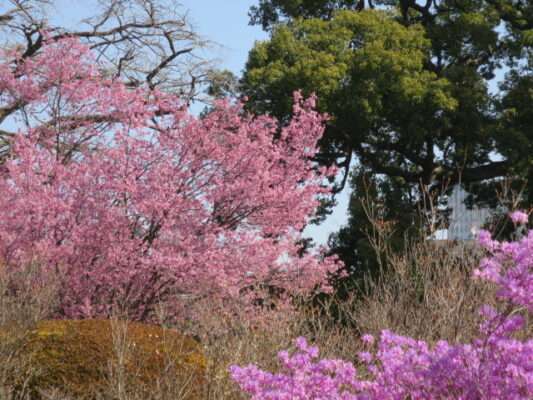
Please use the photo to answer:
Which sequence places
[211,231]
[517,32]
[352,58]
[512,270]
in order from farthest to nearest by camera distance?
[517,32] < [352,58] < [211,231] < [512,270]

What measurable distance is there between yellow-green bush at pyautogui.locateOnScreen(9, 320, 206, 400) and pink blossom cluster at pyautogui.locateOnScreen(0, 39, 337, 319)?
8.03ft

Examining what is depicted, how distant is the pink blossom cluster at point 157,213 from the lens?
866 centimetres

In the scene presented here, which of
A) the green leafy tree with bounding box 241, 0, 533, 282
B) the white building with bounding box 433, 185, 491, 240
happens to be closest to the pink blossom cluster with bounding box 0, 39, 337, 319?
the white building with bounding box 433, 185, 491, 240

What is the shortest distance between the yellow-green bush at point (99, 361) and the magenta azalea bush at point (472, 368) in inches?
42.7

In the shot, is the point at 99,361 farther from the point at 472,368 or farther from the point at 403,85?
the point at 403,85

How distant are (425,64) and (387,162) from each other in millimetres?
2676

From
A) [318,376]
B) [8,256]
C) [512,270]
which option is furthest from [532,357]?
[8,256]

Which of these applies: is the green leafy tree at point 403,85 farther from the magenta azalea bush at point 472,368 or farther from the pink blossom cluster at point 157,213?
the magenta azalea bush at point 472,368

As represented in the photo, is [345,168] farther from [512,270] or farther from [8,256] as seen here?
[512,270]

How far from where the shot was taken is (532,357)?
3740mm

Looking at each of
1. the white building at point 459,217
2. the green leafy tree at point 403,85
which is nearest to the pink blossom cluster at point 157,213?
the white building at point 459,217

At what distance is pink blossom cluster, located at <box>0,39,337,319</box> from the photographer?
8.66 metres

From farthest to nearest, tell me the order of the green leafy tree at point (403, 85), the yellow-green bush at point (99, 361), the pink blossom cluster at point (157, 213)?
the green leafy tree at point (403, 85)
the pink blossom cluster at point (157, 213)
the yellow-green bush at point (99, 361)

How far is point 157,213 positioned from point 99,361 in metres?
3.22
